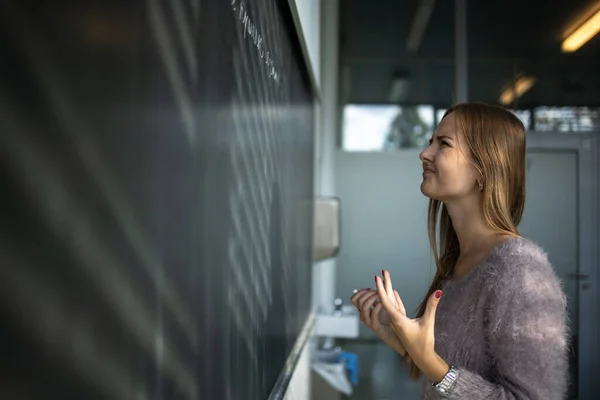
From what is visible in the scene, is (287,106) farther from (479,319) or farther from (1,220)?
(1,220)

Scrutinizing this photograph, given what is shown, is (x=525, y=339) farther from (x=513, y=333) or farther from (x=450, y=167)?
(x=450, y=167)

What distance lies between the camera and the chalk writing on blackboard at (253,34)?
1035mm

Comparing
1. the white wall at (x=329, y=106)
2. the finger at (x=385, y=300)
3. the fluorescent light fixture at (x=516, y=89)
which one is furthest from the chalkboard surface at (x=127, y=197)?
the fluorescent light fixture at (x=516, y=89)

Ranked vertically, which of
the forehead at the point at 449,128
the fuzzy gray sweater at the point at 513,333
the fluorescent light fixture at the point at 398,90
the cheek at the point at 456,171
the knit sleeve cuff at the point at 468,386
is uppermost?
the fluorescent light fixture at the point at 398,90

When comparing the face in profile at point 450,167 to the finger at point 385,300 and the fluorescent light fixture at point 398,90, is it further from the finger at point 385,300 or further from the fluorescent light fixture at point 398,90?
the fluorescent light fixture at point 398,90

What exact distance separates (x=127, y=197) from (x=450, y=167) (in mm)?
918

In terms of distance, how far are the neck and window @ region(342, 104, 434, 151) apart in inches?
124

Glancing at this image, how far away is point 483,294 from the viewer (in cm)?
124

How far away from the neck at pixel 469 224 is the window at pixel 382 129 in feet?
10.3

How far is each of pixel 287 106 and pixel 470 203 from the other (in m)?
0.60

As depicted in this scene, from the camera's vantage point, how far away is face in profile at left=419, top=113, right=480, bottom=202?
1.35 metres

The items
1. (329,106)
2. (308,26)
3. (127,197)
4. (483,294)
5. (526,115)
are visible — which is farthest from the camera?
(526,115)

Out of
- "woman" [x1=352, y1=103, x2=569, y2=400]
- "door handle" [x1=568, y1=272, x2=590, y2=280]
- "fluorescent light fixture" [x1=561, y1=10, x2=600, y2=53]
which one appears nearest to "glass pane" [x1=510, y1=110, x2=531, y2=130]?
"fluorescent light fixture" [x1=561, y1=10, x2=600, y2=53]

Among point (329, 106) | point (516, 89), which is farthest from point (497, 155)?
point (516, 89)
